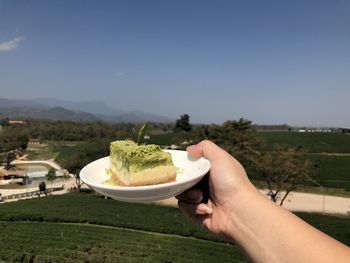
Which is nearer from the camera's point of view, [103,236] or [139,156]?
[139,156]

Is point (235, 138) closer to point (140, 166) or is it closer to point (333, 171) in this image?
point (333, 171)

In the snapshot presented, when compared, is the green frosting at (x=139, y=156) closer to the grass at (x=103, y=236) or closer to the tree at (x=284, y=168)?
the grass at (x=103, y=236)

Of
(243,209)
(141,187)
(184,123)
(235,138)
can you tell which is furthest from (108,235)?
(184,123)

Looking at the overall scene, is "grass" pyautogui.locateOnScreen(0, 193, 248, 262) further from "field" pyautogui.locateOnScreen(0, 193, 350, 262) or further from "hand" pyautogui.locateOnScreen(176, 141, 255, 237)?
"hand" pyautogui.locateOnScreen(176, 141, 255, 237)

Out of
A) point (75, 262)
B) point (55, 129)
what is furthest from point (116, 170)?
point (55, 129)

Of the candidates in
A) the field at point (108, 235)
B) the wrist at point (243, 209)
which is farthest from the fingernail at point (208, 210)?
the field at point (108, 235)

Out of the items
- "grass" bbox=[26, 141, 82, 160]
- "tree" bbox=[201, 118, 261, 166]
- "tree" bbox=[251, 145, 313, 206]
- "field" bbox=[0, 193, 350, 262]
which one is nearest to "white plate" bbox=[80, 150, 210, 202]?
"field" bbox=[0, 193, 350, 262]
